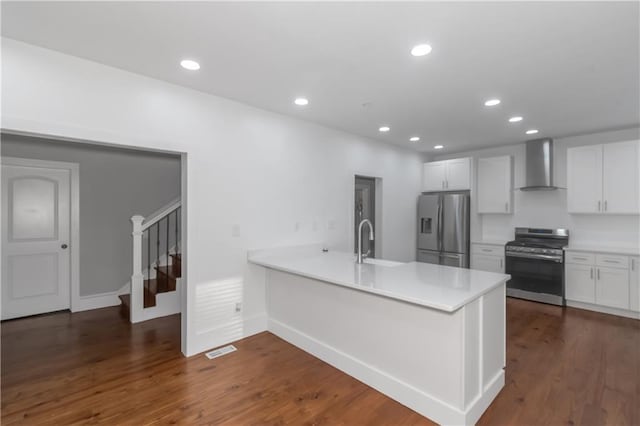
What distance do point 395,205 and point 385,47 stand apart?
3.58 m

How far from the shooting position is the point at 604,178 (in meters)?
4.27

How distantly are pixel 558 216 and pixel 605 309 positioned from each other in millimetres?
1468

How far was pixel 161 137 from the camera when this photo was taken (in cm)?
279

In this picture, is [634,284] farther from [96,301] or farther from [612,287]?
[96,301]

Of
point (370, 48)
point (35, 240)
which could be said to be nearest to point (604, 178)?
point (370, 48)

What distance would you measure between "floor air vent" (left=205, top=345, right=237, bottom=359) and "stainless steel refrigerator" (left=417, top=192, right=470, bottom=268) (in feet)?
13.0

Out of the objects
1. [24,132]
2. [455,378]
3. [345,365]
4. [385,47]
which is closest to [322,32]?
[385,47]

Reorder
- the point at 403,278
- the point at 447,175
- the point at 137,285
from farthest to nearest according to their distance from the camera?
the point at 447,175 < the point at 137,285 < the point at 403,278

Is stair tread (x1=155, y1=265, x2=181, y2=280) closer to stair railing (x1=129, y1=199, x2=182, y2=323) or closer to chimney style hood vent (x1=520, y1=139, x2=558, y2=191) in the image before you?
stair railing (x1=129, y1=199, x2=182, y2=323)

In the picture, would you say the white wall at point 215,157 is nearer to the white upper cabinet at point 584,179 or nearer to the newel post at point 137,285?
the newel post at point 137,285

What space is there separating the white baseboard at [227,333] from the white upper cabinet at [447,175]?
4.11 meters

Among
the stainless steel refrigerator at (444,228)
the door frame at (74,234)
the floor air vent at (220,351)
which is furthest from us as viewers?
the stainless steel refrigerator at (444,228)

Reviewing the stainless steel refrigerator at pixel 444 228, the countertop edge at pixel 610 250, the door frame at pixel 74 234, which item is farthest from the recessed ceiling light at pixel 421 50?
the door frame at pixel 74 234

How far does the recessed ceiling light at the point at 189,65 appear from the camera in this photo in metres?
2.43
